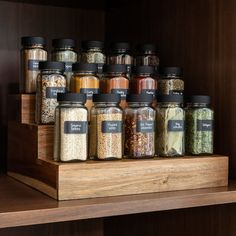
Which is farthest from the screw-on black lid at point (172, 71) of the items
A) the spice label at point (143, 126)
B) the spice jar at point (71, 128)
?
the spice jar at point (71, 128)

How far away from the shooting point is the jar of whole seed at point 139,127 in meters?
1.23

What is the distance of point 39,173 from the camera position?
121cm

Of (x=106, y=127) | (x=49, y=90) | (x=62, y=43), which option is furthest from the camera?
(x=62, y=43)

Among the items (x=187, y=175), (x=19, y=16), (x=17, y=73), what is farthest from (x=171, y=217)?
(x=19, y=16)

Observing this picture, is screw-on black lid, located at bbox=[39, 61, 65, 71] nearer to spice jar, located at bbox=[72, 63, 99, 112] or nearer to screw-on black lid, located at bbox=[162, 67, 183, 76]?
spice jar, located at bbox=[72, 63, 99, 112]

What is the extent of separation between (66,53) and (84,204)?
0.51 meters

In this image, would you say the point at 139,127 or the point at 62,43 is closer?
the point at 139,127

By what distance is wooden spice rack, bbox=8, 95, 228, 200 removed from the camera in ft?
3.64

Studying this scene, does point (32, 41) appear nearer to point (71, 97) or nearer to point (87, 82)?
point (87, 82)

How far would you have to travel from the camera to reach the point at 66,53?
1398 mm

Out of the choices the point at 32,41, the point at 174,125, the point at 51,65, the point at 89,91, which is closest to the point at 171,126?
the point at 174,125

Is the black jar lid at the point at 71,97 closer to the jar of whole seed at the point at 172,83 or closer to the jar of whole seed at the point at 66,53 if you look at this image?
the jar of whole seed at the point at 66,53

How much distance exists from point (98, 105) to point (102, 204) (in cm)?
25

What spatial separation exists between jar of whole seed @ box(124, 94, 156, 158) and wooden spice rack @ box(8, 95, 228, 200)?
0.14ft
